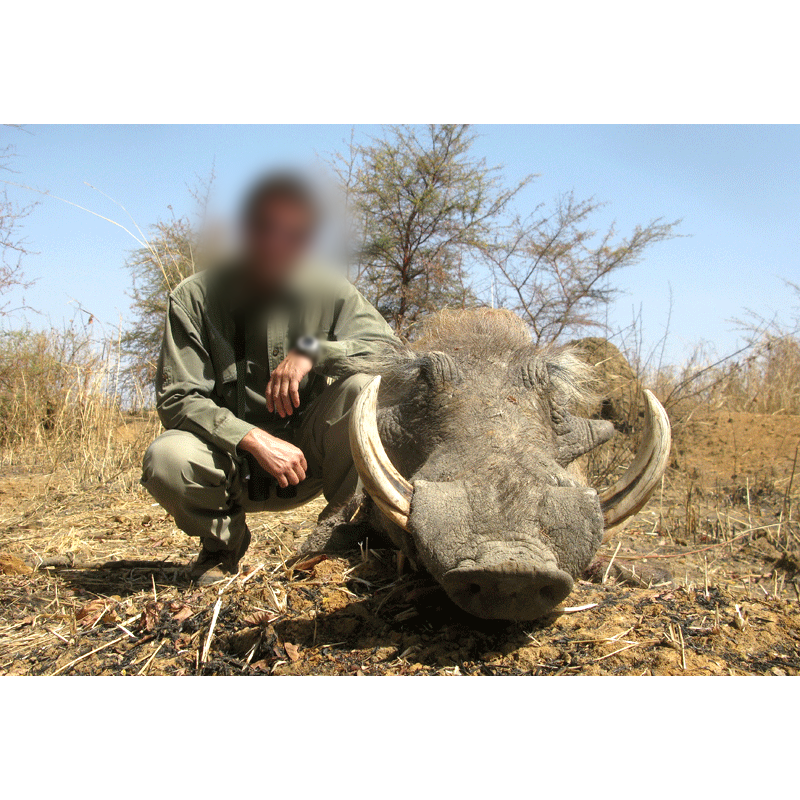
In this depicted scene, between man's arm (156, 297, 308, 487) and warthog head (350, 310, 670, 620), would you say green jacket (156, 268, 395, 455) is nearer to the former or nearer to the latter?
man's arm (156, 297, 308, 487)

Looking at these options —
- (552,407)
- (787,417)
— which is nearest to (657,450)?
(552,407)

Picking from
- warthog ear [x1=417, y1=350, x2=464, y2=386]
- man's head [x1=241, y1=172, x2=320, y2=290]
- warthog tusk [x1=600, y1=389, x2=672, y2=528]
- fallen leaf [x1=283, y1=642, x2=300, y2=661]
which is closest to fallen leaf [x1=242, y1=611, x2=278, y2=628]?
fallen leaf [x1=283, y1=642, x2=300, y2=661]

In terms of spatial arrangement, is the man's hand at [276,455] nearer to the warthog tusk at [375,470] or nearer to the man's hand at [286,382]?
the man's hand at [286,382]

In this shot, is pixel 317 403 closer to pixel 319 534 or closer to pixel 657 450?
pixel 319 534

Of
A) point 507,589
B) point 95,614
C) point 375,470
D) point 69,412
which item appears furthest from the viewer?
point 69,412

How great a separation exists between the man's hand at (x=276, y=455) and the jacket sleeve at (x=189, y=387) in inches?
2.7

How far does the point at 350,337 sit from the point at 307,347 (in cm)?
25

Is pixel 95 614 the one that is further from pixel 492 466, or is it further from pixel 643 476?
pixel 643 476

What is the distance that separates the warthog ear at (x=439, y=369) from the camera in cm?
263

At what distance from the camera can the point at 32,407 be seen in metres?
6.60

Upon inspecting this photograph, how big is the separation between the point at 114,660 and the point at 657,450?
6.29 feet

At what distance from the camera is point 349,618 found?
2.32 meters

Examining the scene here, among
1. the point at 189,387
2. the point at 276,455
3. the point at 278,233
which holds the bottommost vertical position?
the point at 276,455

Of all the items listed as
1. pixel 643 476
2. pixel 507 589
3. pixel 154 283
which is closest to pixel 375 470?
pixel 507 589
